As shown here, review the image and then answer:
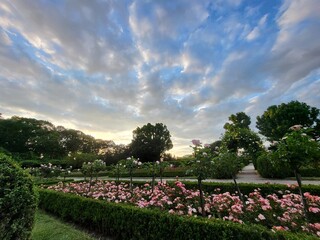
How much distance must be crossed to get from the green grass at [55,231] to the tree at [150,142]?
35251 mm

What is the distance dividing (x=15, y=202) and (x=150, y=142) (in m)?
40.9

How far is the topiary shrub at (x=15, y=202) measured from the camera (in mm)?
2982

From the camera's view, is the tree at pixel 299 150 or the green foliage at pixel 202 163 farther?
the green foliage at pixel 202 163

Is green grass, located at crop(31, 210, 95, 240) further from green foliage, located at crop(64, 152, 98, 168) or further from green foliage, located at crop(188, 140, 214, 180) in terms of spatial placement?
green foliage, located at crop(64, 152, 98, 168)

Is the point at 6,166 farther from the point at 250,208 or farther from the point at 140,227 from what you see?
the point at 250,208

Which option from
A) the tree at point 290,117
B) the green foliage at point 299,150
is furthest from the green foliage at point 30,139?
the green foliage at point 299,150

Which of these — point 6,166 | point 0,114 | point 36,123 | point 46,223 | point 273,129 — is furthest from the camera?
point 36,123

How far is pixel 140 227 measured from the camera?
4277 millimetres

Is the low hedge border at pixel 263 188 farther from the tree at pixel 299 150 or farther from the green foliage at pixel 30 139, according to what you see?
the green foliage at pixel 30 139

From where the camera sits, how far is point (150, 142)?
43781 millimetres

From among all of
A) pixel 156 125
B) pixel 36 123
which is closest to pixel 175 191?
pixel 156 125

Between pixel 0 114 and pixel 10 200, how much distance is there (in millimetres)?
55098

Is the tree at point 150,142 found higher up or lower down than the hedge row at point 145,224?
higher up

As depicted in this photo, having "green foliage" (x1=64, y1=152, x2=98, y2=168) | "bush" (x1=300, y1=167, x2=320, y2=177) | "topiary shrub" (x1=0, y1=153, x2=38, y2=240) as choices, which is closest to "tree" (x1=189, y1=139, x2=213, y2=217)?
"topiary shrub" (x1=0, y1=153, x2=38, y2=240)
